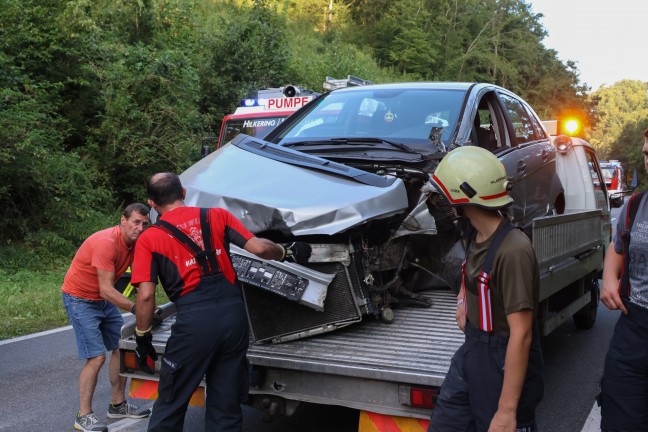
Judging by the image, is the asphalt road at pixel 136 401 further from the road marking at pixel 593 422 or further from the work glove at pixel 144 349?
the work glove at pixel 144 349

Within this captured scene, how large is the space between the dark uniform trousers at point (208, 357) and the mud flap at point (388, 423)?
2.23 feet

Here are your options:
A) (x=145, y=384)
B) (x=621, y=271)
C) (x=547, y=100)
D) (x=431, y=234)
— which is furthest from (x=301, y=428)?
(x=547, y=100)

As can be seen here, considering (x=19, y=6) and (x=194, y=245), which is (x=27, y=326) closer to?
(x=194, y=245)

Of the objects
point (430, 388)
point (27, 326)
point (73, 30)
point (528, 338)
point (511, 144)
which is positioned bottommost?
point (27, 326)

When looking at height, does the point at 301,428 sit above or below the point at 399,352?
below

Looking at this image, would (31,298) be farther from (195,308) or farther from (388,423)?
(388,423)

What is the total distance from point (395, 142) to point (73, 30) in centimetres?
1252

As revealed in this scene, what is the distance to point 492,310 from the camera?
2.76 metres

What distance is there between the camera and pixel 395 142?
5.37 meters

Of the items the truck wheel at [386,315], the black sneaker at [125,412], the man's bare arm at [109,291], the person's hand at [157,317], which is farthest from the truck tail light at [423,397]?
the black sneaker at [125,412]

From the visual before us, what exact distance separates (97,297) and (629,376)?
3.56 meters

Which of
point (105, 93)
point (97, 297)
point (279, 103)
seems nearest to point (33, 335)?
point (97, 297)

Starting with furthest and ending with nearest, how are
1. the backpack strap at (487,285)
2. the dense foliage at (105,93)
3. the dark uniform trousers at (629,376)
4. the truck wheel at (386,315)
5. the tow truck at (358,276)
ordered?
the dense foliage at (105,93)
the truck wheel at (386,315)
the tow truck at (358,276)
the dark uniform trousers at (629,376)
the backpack strap at (487,285)

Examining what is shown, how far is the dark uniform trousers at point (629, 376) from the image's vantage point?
126 inches
